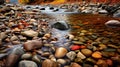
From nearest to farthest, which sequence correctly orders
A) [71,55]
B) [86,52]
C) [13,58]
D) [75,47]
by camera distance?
1. [13,58]
2. [71,55]
3. [86,52]
4. [75,47]

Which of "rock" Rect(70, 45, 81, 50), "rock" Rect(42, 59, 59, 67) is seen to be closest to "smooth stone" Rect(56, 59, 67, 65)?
"rock" Rect(42, 59, 59, 67)

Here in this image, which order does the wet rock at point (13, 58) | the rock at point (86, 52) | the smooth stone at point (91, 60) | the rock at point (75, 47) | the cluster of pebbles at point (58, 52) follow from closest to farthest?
the wet rock at point (13, 58), the cluster of pebbles at point (58, 52), the smooth stone at point (91, 60), the rock at point (86, 52), the rock at point (75, 47)

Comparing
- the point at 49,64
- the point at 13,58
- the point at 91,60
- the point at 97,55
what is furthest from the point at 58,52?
the point at 13,58

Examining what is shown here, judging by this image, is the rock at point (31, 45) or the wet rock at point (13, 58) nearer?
the wet rock at point (13, 58)

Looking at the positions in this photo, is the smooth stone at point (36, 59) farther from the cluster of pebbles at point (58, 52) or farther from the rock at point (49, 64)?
the rock at point (49, 64)

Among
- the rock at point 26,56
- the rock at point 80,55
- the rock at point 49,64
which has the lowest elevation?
the rock at point 80,55

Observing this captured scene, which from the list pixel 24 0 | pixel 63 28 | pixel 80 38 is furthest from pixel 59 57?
pixel 24 0

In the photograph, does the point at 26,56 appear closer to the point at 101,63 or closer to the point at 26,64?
the point at 26,64

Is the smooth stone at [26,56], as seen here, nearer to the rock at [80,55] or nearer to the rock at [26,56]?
the rock at [26,56]

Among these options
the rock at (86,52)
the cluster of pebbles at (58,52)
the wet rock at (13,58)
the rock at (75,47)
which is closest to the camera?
the wet rock at (13,58)

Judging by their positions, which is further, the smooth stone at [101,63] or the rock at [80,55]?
the rock at [80,55]

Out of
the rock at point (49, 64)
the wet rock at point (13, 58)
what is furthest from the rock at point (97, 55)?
the wet rock at point (13, 58)

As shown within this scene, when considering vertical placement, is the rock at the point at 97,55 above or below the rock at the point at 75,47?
below

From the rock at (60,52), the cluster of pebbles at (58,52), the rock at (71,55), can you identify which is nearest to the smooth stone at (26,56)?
the cluster of pebbles at (58,52)
